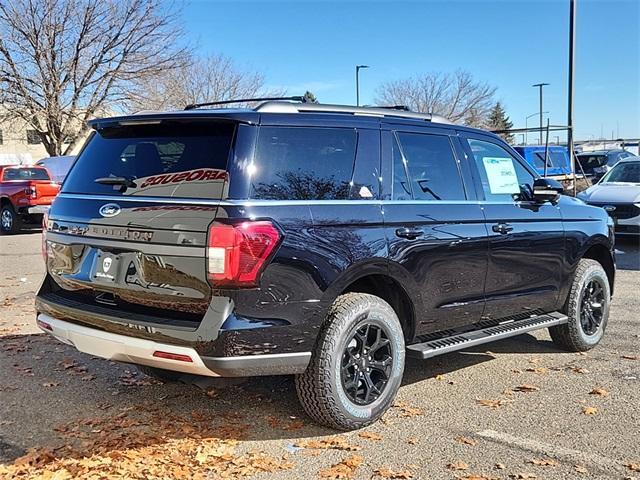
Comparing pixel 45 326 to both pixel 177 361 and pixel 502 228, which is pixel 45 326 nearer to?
pixel 177 361

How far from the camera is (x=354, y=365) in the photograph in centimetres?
404

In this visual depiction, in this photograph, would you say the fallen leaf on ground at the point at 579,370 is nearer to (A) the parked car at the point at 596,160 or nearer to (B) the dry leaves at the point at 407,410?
(B) the dry leaves at the point at 407,410

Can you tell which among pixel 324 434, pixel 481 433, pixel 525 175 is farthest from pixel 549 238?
pixel 324 434

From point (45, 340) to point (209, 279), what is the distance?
3.37 meters

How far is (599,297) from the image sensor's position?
19.7 ft

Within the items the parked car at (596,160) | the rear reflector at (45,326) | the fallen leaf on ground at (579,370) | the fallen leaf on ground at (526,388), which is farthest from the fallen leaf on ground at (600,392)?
the parked car at (596,160)

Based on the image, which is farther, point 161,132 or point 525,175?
point 525,175

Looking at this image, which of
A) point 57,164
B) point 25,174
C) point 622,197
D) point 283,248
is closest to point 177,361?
point 283,248

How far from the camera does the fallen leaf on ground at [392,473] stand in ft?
11.2

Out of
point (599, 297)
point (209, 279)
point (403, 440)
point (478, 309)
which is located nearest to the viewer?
point (209, 279)

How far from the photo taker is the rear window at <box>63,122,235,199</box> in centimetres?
362

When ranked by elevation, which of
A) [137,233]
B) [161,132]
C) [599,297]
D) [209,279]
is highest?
[161,132]

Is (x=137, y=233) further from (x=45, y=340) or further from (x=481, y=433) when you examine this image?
(x=45, y=340)

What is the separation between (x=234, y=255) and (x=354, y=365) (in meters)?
1.16
